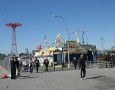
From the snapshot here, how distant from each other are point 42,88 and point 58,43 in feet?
200

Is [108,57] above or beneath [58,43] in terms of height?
beneath

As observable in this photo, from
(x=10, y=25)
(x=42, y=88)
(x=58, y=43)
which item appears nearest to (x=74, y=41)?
(x=58, y=43)

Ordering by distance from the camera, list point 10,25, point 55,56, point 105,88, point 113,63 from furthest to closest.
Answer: point 10,25, point 55,56, point 113,63, point 105,88

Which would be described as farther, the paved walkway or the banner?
the banner

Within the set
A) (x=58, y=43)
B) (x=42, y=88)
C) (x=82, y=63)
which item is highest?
(x=58, y=43)

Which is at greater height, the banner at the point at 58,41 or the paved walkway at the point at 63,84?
the banner at the point at 58,41

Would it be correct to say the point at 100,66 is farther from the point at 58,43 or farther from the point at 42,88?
the point at 58,43

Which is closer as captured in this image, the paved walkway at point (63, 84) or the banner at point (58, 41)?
the paved walkway at point (63, 84)

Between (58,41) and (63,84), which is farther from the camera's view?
(58,41)

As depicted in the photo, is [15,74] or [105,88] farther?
[15,74]

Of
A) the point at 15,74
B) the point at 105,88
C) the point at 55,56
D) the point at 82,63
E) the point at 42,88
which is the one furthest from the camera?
the point at 55,56

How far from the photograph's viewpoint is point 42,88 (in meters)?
18.2

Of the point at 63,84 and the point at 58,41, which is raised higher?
the point at 58,41

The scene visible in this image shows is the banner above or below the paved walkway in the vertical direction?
above
